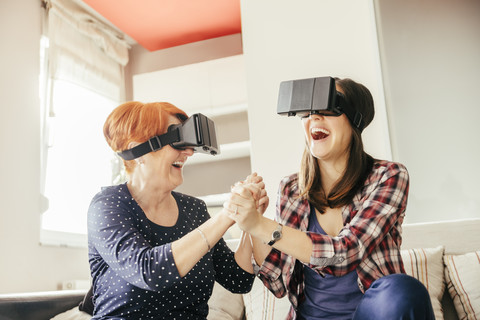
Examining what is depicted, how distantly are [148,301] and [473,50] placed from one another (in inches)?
82.4

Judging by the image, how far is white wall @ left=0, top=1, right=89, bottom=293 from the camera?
10.4 feet

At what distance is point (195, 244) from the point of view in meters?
→ 1.21

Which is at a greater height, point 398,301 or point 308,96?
point 308,96

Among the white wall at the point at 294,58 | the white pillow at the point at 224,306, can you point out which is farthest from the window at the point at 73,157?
the white pillow at the point at 224,306

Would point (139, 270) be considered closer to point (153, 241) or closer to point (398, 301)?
point (153, 241)

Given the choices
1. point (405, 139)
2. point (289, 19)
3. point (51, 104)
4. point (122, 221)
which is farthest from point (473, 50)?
point (51, 104)

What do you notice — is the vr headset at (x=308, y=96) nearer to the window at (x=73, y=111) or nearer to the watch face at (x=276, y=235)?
the watch face at (x=276, y=235)

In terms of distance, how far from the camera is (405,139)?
250 centimetres

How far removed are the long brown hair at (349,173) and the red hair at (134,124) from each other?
1.43ft

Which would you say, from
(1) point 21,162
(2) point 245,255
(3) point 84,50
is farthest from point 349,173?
(3) point 84,50

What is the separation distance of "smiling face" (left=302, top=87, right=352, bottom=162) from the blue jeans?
40 centimetres

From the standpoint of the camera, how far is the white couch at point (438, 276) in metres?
1.63

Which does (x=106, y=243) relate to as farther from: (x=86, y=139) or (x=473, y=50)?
(x=86, y=139)

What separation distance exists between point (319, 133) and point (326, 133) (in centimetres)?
2
